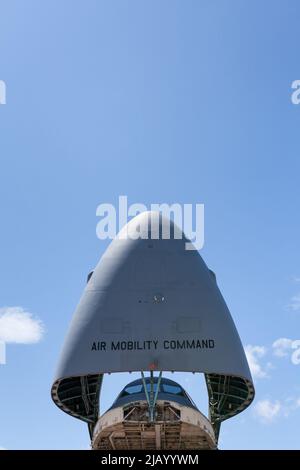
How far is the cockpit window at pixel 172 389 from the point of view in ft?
95.8

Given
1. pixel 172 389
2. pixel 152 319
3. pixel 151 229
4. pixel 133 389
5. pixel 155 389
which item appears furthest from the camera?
pixel 151 229

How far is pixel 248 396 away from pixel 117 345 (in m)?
9.26

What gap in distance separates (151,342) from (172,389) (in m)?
2.85

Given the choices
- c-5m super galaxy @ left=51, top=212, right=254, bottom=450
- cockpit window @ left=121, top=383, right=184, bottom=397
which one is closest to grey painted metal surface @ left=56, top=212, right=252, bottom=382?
c-5m super galaxy @ left=51, top=212, right=254, bottom=450

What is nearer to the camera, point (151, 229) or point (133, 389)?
point (133, 389)

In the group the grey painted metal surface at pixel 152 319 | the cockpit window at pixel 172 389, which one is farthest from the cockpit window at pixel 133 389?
the grey painted metal surface at pixel 152 319

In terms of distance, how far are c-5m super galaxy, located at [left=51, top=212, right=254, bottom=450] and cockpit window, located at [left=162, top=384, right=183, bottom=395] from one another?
0.07m

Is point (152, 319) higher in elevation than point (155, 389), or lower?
higher

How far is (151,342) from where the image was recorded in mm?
29156

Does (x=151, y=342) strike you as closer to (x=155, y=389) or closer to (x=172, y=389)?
(x=155, y=389)

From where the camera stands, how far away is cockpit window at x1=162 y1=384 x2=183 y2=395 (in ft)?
95.8

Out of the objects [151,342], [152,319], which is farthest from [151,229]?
[151,342]
